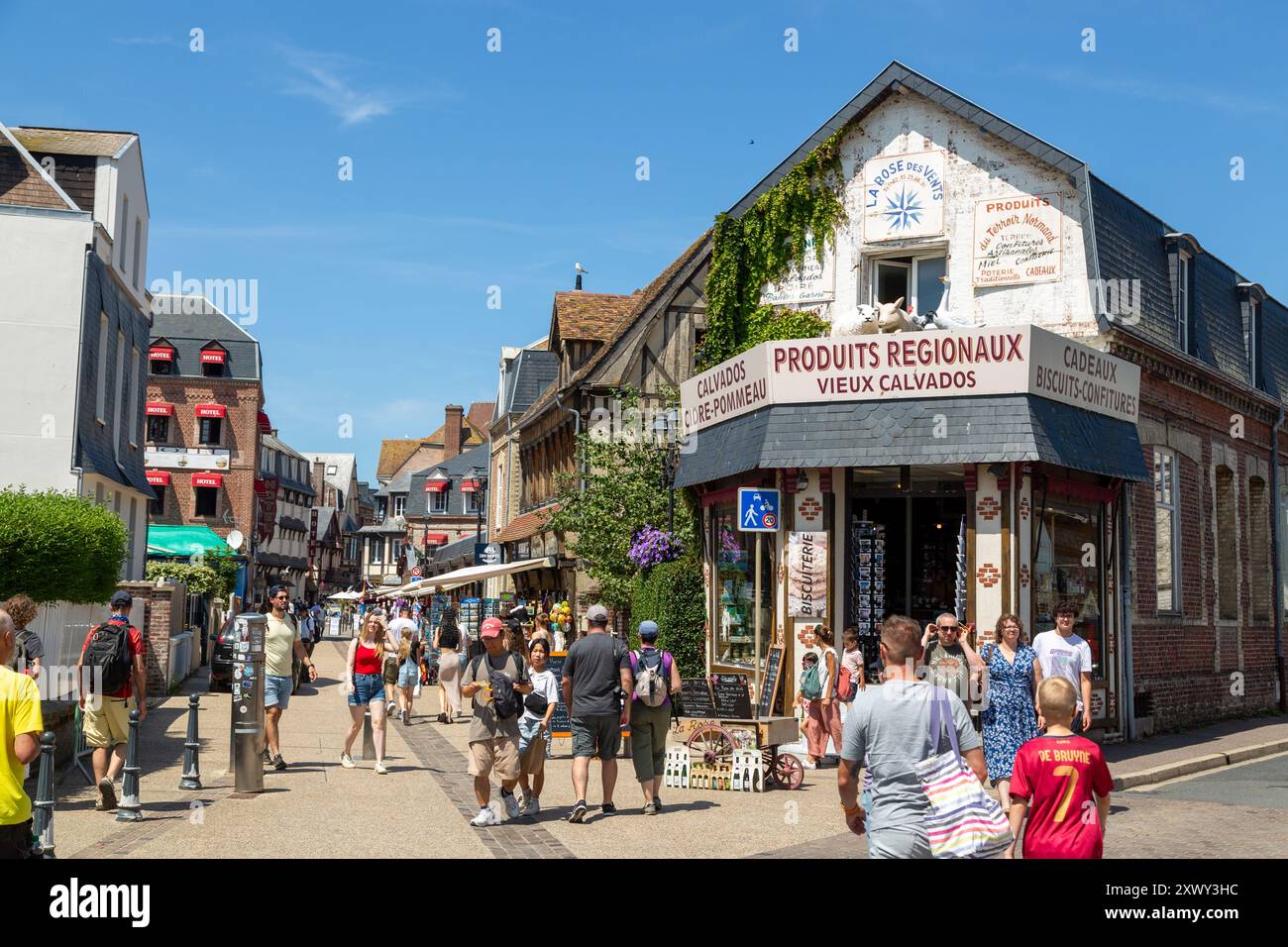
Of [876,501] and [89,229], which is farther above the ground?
[89,229]


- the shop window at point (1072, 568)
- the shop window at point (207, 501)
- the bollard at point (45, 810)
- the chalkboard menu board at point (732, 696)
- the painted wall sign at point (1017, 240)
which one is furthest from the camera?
the shop window at point (207, 501)

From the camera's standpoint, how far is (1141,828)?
11.1 metres

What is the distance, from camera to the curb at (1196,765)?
1392 centimetres

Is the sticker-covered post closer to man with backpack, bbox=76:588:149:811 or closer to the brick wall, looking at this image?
the brick wall

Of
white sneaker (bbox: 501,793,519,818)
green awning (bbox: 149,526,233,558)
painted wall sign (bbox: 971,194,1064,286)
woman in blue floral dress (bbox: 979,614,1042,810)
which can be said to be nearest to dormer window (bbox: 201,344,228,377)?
green awning (bbox: 149,526,233,558)

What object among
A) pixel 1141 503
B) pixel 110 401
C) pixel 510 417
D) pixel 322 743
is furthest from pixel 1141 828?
pixel 510 417

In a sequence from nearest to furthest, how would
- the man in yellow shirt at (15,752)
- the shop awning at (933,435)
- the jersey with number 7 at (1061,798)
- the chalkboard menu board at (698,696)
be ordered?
the man in yellow shirt at (15,752), the jersey with number 7 at (1061,798), the shop awning at (933,435), the chalkboard menu board at (698,696)

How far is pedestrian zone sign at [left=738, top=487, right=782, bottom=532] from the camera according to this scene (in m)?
16.3

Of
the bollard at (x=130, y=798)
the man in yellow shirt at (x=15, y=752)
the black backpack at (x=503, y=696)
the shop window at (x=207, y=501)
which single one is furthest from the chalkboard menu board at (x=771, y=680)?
the shop window at (x=207, y=501)

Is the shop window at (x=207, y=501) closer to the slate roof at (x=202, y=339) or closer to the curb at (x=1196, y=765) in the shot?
the slate roof at (x=202, y=339)

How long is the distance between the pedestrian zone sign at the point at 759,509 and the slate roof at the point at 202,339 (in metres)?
42.9

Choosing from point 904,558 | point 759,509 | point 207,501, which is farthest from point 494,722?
point 207,501
